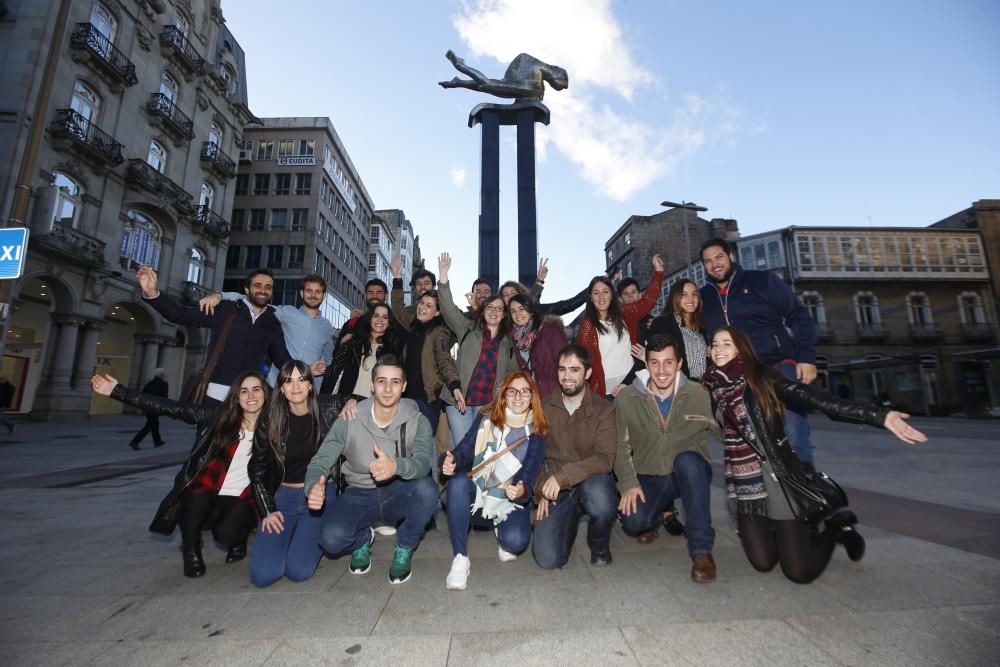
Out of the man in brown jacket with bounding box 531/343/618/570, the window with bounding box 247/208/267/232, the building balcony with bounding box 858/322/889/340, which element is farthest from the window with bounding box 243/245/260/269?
the building balcony with bounding box 858/322/889/340

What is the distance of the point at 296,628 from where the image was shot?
2314mm

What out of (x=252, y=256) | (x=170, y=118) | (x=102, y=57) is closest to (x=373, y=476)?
(x=102, y=57)

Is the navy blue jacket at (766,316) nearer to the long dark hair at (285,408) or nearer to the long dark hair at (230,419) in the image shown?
the long dark hair at (285,408)

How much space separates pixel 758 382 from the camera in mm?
3152

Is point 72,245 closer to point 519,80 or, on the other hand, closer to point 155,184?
point 155,184

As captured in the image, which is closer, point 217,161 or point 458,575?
point 458,575

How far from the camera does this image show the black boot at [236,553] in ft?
11.0

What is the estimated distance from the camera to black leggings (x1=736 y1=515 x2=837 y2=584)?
9.06 feet

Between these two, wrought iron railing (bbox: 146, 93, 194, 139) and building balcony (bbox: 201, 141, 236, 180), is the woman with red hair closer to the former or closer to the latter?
wrought iron railing (bbox: 146, 93, 194, 139)

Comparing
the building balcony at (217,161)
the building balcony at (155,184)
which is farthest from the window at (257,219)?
the building balcony at (155,184)

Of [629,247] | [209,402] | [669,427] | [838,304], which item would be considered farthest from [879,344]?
[209,402]

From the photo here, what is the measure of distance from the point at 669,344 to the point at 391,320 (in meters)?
2.83

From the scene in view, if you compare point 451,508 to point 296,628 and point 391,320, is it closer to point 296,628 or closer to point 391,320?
point 296,628

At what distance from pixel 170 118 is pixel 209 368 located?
81.2 ft
